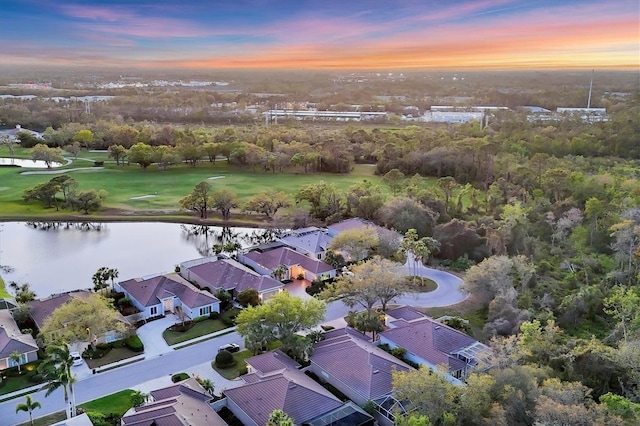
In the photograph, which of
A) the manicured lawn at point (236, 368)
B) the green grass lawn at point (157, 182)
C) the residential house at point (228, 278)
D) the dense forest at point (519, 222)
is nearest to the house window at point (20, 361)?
the manicured lawn at point (236, 368)

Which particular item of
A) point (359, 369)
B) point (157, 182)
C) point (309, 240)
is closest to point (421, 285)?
point (309, 240)

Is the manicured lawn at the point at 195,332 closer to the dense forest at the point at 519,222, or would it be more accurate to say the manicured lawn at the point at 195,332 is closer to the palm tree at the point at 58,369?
the palm tree at the point at 58,369

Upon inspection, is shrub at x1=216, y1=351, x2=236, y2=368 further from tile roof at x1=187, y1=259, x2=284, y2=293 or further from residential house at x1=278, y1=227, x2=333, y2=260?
residential house at x1=278, y1=227, x2=333, y2=260

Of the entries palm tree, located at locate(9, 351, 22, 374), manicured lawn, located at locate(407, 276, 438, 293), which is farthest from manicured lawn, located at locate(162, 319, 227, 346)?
manicured lawn, located at locate(407, 276, 438, 293)

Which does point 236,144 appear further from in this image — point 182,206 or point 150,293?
point 150,293

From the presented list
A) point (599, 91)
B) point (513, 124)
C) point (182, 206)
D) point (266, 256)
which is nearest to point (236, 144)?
point (182, 206)

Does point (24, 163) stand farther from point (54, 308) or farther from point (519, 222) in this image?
point (519, 222)
